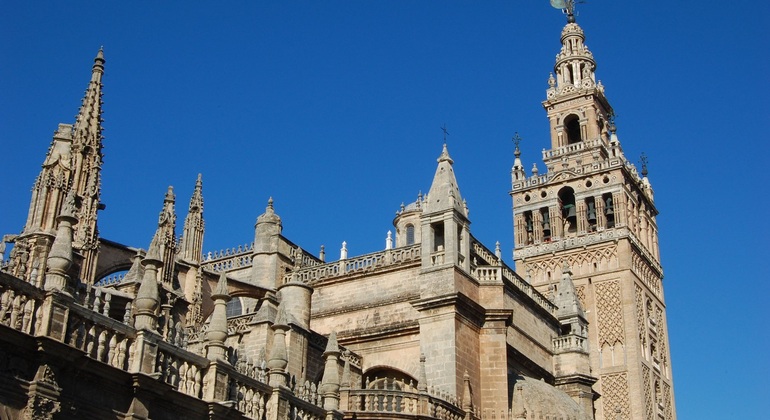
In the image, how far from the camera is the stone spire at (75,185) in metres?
22.9

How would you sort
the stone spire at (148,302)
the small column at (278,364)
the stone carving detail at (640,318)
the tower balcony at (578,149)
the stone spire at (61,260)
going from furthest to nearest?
the tower balcony at (578,149) → the stone carving detail at (640,318) → the small column at (278,364) → the stone spire at (148,302) → the stone spire at (61,260)

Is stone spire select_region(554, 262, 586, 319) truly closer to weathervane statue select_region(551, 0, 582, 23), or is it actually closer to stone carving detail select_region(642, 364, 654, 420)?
stone carving detail select_region(642, 364, 654, 420)

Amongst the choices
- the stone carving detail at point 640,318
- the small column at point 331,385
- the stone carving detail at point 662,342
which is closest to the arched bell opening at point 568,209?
the stone carving detail at point 640,318

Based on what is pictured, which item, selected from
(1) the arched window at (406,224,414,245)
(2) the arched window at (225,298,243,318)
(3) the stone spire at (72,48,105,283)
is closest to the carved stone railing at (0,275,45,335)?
(3) the stone spire at (72,48,105,283)

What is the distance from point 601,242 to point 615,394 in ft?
24.1

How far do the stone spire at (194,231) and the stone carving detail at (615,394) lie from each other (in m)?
20.5

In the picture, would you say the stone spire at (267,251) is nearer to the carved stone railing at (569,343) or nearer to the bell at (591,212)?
the carved stone railing at (569,343)

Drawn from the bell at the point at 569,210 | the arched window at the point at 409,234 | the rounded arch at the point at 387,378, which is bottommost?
the rounded arch at the point at 387,378

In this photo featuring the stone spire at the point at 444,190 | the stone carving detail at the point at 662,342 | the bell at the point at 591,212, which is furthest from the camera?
the bell at the point at 591,212

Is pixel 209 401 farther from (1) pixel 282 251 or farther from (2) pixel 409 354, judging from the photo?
(1) pixel 282 251

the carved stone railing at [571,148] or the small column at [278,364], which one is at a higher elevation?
the carved stone railing at [571,148]

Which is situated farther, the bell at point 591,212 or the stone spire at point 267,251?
the bell at point 591,212

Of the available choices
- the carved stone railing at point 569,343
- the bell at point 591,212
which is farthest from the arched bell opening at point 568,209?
the carved stone railing at point 569,343

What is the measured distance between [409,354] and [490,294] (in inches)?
116
